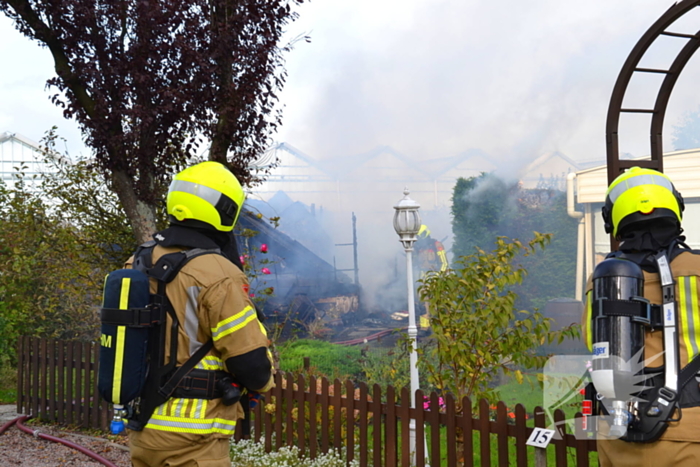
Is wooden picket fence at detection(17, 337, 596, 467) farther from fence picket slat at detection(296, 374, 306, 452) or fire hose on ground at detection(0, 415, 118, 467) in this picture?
fire hose on ground at detection(0, 415, 118, 467)

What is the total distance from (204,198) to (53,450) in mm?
3969

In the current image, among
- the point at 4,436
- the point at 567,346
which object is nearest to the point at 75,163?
the point at 4,436

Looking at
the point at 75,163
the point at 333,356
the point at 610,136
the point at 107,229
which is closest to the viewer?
Result: the point at 610,136

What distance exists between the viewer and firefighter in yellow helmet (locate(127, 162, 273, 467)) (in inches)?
91.4

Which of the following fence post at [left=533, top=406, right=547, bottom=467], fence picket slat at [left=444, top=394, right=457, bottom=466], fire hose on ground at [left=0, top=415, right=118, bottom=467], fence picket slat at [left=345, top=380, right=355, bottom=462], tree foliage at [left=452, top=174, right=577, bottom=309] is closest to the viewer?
fence post at [left=533, top=406, right=547, bottom=467]

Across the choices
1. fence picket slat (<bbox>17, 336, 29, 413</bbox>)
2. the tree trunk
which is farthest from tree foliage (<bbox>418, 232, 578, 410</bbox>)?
fence picket slat (<bbox>17, 336, 29, 413</bbox>)

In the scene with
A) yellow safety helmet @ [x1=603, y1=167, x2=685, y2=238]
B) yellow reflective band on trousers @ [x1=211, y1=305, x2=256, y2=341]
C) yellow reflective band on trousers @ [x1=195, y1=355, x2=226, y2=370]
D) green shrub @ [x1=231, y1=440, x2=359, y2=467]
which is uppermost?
yellow safety helmet @ [x1=603, y1=167, x2=685, y2=238]

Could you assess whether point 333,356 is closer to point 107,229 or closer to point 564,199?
point 107,229

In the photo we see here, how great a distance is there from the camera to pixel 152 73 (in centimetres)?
478

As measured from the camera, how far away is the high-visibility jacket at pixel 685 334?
6.58 ft

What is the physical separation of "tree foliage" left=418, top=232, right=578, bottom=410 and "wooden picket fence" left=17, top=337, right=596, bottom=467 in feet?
1.01

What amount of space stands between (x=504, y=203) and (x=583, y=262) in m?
2.52

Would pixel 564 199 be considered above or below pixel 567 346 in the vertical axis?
above

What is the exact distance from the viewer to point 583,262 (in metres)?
14.0
